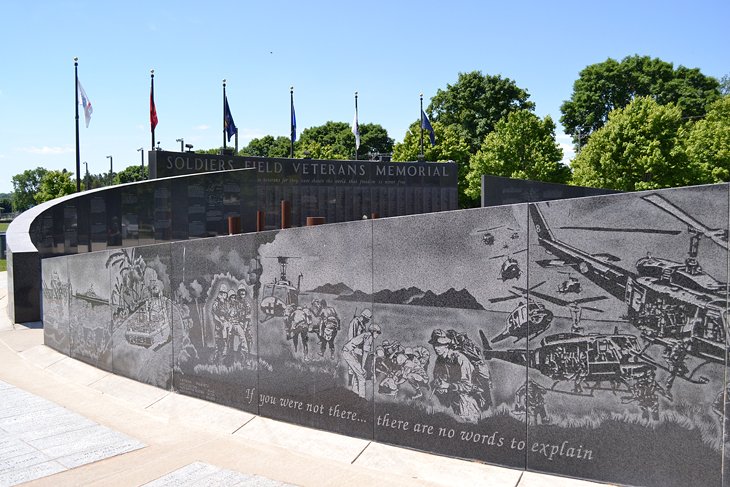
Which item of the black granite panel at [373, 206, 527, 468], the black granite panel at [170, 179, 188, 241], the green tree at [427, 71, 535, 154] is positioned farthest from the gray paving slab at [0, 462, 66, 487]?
the green tree at [427, 71, 535, 154]

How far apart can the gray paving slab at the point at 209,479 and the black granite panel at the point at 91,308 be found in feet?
17.5

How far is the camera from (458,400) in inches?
244

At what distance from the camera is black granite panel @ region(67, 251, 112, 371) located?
11156 mm

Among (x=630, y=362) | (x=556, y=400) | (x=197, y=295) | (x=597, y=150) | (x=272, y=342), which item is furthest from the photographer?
(x=597, y=150)

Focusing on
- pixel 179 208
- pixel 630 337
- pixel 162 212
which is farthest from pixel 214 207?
pixel 630 337

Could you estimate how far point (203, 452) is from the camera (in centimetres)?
704

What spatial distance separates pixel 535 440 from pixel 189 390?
550cm

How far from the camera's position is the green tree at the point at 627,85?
55375 mm

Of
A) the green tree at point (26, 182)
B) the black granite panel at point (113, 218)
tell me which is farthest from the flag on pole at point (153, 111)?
the green tree at point (26, 182)

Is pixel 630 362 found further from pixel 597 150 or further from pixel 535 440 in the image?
pixel 597 150

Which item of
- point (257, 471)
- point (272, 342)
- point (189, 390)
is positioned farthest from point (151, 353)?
point (257, 471)

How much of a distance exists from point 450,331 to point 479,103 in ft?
174

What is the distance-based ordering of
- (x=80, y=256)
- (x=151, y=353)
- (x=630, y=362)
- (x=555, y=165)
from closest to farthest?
(x=630, y=362) < (x=151, y=353) < (x=80, y=256) < (x=555, y=165)

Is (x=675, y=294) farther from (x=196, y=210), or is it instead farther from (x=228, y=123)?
(x=228, y=123)
